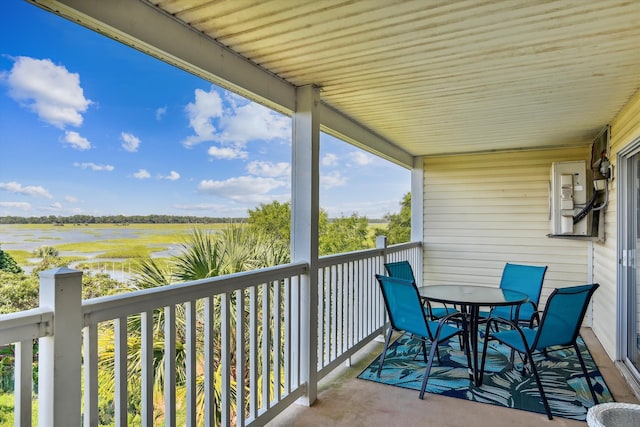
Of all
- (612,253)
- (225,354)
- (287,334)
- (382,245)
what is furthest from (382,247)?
(225,354)

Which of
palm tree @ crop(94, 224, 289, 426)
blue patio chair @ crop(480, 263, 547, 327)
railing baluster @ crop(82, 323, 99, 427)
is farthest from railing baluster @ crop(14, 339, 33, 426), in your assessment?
blue patio chair @ crop(480, 263, 547, 327)

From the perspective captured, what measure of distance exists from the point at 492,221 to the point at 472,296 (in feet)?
8.34

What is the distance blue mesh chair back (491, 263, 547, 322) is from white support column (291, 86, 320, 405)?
7.26ft

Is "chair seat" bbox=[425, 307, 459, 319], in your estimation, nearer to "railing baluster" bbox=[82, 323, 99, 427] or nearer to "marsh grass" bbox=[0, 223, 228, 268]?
"marsh grass" bbox=[0, 223, 228, 268]

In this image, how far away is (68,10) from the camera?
62.6 inches

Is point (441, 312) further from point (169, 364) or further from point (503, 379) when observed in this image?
point (169, 364)

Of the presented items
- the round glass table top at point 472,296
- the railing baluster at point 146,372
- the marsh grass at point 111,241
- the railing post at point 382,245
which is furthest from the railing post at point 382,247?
the railing baluster at point 146,372

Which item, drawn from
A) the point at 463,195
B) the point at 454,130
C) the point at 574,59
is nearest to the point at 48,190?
the point at 574,59

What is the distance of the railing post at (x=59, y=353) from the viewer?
4.52 ft

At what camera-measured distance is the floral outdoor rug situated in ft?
9.75

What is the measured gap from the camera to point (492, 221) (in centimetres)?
573

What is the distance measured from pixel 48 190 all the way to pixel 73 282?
49cm

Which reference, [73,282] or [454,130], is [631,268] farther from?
[73,282]

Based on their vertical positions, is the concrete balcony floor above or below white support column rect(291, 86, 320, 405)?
below
